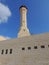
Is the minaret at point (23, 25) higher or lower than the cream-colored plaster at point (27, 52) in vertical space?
higher

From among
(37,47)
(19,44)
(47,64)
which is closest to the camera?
(47,64)

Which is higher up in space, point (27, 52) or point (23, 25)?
point (23, 25)

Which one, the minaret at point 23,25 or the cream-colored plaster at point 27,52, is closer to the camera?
the cream-colored plaster at point 27,52

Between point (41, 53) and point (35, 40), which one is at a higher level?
point (35, 40)

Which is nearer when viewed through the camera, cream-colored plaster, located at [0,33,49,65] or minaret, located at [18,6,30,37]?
cream-colored plaster, located at [0,33,49,65]

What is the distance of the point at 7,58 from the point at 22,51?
8.68 ft

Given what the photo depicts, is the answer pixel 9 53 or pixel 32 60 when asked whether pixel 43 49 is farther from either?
pixel 9 53

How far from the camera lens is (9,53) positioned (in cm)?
2380

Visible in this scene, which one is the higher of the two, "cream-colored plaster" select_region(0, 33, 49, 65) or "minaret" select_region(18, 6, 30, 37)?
"minaret" select_region(18, 6, 30, 37)

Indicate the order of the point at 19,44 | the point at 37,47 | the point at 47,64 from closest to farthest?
the point at 47,64, the point at 37,47, the point at 19,44

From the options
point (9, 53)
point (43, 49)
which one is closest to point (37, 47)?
point (43, 49)

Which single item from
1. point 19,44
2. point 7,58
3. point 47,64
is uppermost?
point 19,44

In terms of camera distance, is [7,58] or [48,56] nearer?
[48,56]

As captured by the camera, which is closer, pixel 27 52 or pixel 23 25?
pixel 27 52
